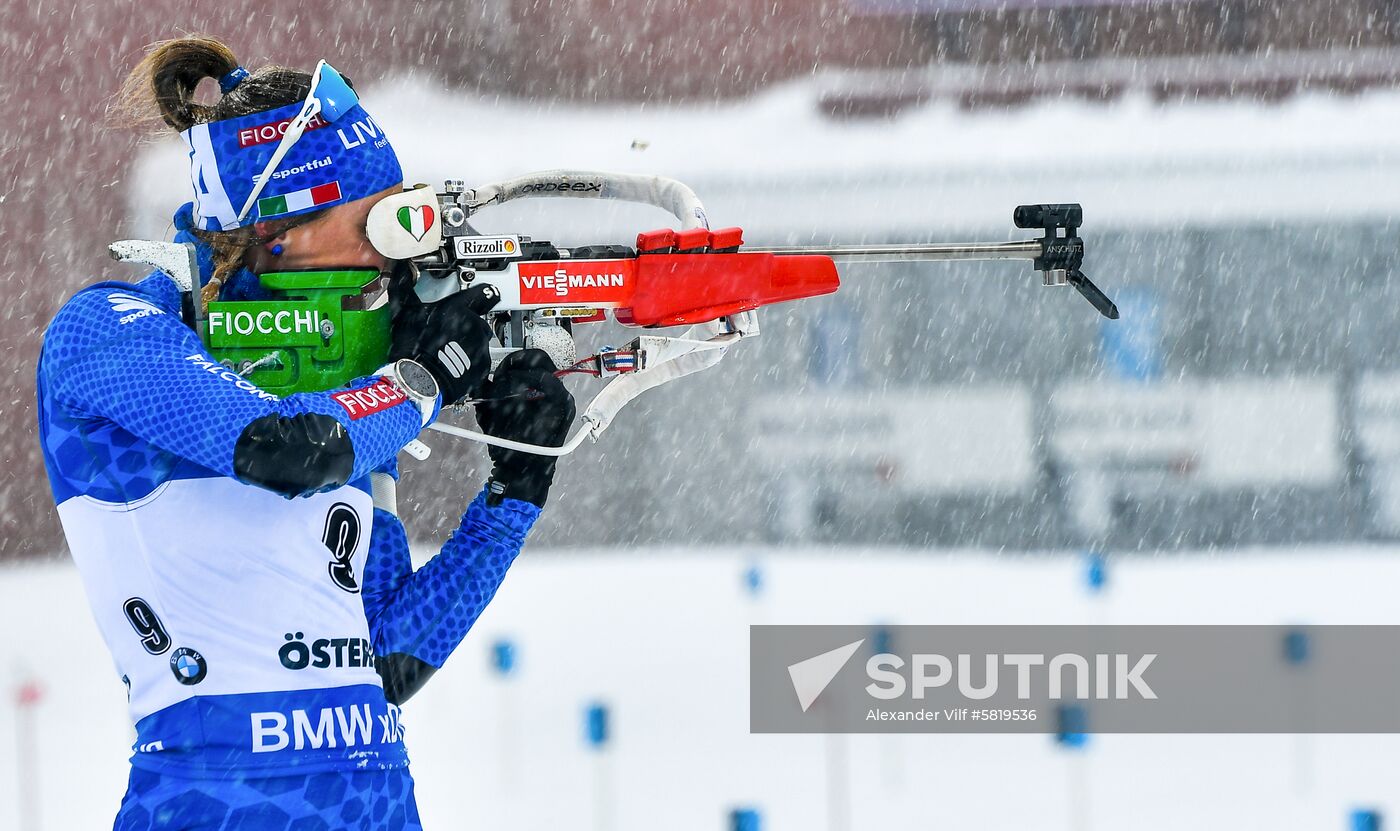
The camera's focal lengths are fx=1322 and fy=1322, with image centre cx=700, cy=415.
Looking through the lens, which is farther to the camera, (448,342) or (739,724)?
(739,724)

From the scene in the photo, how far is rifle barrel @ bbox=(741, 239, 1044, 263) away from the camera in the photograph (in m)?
1.55

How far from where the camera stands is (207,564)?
1137 mm

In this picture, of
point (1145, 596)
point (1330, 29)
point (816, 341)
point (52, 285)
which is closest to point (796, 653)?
point (1145, 596)

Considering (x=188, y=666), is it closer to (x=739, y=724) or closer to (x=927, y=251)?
(x=927, y=251)

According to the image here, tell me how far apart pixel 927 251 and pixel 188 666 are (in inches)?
37.1

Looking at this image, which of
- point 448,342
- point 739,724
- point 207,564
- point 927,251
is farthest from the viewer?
point 739,724

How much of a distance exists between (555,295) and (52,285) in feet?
17.4

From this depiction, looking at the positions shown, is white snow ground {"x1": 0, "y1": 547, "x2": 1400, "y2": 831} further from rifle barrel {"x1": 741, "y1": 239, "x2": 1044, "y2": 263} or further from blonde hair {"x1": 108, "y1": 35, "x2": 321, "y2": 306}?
blonde hair {"x1": 108, "y1": 35, "x2": 321, "y2": 306}

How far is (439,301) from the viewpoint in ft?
4.31

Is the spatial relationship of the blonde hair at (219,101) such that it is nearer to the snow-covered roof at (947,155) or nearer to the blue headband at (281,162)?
the blue headband at (281,162)

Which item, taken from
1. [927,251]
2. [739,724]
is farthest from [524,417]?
[739,724]

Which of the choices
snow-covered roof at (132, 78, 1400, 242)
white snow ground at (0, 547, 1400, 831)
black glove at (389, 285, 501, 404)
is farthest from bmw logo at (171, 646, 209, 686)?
snow-covered roof at (132, 78, 1400, 242)

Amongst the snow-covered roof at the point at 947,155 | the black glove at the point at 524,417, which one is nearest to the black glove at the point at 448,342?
the black glove at the point at 524,417

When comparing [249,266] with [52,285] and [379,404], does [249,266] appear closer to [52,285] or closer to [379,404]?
[379,404]
